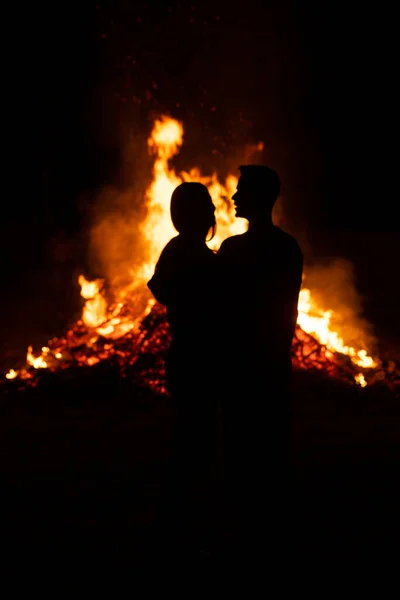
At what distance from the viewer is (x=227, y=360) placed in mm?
3033

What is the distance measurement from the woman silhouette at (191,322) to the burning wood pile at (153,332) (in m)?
4.47

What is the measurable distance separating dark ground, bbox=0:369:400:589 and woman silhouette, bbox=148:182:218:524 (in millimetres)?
551

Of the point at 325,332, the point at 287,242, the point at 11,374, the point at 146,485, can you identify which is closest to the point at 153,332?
the point at 11,374

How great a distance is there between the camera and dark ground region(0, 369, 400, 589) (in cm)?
369

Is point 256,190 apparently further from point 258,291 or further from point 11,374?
point 11,374

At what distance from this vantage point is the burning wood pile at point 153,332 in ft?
26.5

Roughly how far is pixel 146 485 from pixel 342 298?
8.06 m

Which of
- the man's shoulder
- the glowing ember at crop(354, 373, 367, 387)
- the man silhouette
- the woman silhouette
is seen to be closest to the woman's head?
the woman silhouette

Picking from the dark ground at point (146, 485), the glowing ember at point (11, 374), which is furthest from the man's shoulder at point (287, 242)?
the glowing ember at point (11, 374)

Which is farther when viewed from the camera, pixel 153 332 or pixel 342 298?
pixel 342 298

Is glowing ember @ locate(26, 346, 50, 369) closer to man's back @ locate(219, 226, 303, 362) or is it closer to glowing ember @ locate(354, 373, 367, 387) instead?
glowing ember @ locate(354, 373, 367, 387)

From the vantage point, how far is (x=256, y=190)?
3.10 metres

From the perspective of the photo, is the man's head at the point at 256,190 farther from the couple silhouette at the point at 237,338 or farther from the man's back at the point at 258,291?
the man's back at the point at 258,291

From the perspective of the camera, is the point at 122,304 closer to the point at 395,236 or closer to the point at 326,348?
the point at 326,348
